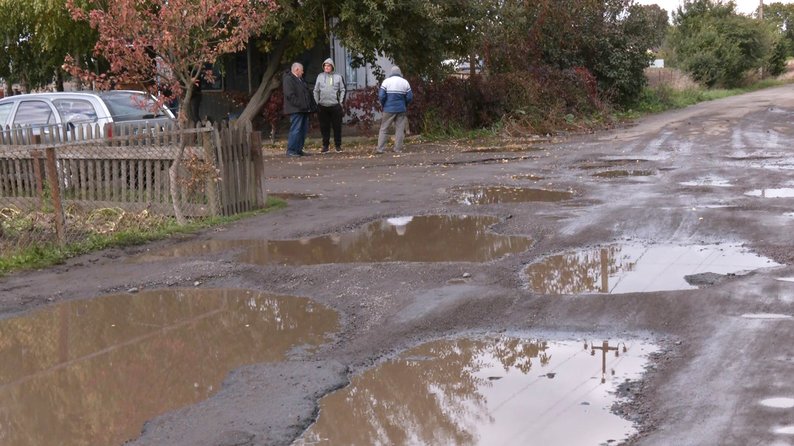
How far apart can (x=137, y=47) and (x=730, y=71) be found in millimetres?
38545

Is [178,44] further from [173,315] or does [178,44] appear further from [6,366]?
[6,366]

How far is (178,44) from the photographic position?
10.4m

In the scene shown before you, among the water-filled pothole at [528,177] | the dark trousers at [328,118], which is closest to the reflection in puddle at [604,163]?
the water-filled pothole at [528,177]

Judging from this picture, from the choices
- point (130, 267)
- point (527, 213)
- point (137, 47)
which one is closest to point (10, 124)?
point (137, 47)

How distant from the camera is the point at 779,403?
16.0ft

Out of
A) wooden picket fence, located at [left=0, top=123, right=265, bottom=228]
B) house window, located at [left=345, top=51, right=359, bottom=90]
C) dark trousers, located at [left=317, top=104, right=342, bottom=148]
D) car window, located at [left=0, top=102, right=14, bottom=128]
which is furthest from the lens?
house window, located at [left=345, top=51, right=359, bottom=90]

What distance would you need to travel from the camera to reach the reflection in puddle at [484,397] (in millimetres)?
4891

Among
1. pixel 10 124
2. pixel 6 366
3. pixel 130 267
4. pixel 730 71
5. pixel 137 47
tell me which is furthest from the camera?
pixel 730 71

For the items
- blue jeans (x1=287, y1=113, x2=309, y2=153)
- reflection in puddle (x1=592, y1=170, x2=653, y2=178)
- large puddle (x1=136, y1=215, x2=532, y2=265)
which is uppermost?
blue jeans (x1=287, y1=113, x2=309, y2=153)

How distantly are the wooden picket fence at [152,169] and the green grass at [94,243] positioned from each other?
1.04ft

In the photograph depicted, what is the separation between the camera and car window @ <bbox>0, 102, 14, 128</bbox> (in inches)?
595

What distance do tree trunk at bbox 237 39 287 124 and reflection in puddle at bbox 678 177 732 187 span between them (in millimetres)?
12405

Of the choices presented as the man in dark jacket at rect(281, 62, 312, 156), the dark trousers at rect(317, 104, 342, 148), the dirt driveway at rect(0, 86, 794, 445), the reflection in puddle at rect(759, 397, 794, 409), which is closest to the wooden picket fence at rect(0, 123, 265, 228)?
the dirt driveway at rect(0, 86, 794, 445)

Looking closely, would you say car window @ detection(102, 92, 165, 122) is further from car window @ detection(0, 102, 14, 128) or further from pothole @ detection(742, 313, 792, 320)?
pothole @ detection(742, 313, 792, 320)
